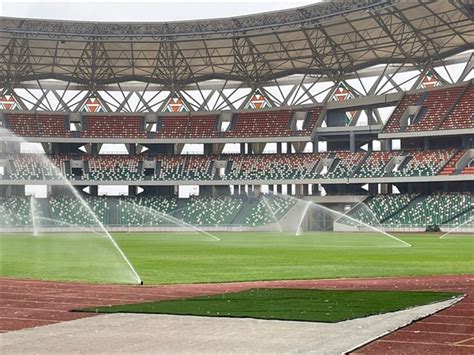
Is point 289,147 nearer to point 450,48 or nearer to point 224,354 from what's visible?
point 450,48

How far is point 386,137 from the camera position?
8838cm

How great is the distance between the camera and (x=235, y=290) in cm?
2172

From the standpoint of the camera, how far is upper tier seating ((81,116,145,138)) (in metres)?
102

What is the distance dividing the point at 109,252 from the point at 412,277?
2111 cm

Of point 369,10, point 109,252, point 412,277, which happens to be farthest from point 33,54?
point 412,277

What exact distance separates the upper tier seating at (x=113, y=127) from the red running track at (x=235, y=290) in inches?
3035

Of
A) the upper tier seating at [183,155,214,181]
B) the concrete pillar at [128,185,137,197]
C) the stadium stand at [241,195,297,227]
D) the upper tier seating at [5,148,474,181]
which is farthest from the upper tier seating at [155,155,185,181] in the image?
the stadium stand at [241,195,297,227]

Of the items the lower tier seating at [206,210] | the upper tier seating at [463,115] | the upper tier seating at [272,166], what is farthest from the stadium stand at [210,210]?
the upper tier seating at [463,115]

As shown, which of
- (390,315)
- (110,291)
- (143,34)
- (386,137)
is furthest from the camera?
(386,137)

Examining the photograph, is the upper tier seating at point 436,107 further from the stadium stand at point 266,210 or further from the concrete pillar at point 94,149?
the concrete pillar at point 94,149

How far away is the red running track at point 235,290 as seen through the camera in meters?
12.8

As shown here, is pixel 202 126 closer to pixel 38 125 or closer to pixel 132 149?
pixel 132 149

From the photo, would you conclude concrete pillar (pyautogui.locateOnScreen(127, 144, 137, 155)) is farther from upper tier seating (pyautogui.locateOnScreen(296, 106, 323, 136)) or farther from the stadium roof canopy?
upper tier seating (pyautogui.locateOnScreen(296, 106, 323, 136))

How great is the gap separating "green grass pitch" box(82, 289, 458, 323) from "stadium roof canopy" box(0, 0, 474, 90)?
52.5 meters
